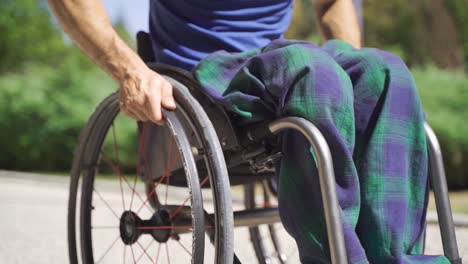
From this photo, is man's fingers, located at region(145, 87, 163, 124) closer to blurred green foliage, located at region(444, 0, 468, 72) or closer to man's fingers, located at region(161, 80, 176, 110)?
man's fingers, located at region(161, 80, 176, 110)

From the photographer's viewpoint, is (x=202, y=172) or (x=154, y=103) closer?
(x=154, y=103)

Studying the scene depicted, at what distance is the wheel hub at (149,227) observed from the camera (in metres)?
2.39

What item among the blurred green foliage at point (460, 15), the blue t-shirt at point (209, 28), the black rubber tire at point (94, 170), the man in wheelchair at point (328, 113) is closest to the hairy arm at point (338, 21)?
the blue t-shirt at point (209, 28)

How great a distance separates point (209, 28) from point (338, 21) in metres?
0.57

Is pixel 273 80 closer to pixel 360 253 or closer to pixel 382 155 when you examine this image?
pixel 382 155

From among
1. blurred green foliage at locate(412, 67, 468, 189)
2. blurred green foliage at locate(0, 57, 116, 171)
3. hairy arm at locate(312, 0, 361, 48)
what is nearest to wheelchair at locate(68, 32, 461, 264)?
hairy arm at locate(312, 0, 361, 48)

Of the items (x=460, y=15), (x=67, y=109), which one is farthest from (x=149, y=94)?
(x=460, y=15)

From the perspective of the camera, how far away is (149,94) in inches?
82.4

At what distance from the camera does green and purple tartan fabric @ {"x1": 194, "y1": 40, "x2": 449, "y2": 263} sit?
185 cm

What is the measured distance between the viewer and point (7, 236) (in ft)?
15.7

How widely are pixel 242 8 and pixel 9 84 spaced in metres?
10.3

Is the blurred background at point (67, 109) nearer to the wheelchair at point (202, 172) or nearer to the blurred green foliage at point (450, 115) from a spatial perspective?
the blurred green foliage at point (450, 115)

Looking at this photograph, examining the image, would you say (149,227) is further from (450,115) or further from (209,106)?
(450,115)

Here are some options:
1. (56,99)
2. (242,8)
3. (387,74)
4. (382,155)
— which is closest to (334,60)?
(387,74)
